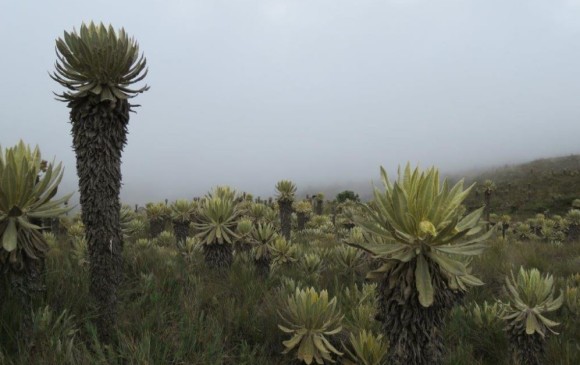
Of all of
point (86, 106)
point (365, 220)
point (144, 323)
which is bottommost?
point (144, 323)

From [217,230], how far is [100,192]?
233cm

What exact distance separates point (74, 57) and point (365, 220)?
10.3 feet

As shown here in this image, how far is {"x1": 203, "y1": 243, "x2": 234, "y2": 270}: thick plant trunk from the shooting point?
20.1 ft

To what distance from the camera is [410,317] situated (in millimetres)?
2766

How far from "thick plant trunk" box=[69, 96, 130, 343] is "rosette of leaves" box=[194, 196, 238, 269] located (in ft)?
6.99

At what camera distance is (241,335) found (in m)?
4.26

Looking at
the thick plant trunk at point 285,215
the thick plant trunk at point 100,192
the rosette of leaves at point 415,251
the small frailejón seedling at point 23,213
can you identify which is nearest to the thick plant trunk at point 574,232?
the thick plant trunk at point 285,215

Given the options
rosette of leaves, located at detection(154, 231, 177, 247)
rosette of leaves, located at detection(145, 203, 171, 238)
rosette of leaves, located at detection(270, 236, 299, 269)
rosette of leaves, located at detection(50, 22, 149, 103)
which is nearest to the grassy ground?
rosette of leaves, located at detection(270, 236, 299, 269)

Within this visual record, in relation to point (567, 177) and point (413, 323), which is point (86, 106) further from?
point (567, 177)

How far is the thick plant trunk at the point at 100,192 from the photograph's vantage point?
12.3ft

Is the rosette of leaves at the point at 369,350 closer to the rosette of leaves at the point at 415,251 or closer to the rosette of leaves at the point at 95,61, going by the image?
the rosette of leaves at the point at 415,251

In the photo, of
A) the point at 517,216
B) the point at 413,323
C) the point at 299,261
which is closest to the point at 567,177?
the point at 517,216

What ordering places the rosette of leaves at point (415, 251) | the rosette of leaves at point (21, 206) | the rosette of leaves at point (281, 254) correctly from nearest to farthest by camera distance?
the rosette of leaves at point (415, 251) < the rosette of leaves at point (21, 206) < the rosette of leaves at point (281, 254)

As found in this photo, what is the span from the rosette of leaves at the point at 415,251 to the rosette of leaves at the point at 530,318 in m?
1.71
